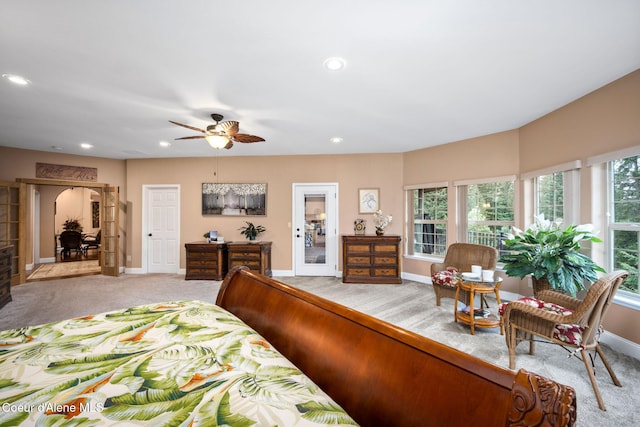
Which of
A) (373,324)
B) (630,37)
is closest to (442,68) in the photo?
(630,37)

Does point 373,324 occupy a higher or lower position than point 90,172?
lower

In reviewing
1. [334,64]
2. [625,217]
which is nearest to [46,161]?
[334,64]

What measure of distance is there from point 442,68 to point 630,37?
1.32 m

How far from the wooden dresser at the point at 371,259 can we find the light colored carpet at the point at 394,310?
0.71ft

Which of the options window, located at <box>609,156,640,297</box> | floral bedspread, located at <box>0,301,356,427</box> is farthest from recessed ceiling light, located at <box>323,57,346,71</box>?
window, located at <box>609,156,640,297</box>

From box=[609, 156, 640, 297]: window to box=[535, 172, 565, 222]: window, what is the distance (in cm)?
59

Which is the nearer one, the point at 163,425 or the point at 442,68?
the point at 163,425

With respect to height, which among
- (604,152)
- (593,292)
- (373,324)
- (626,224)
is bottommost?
(593,292)

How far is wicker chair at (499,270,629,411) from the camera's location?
1878mm

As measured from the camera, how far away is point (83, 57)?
2264 millimetres

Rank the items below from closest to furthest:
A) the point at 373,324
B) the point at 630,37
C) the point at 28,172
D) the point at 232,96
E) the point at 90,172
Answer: the point at 373,324, the point at 630,37, the point at 232,96, the point at 28,172, the point at 90,172

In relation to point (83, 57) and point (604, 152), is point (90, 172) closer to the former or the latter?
point (83, 57)

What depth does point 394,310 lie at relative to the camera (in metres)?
3.62

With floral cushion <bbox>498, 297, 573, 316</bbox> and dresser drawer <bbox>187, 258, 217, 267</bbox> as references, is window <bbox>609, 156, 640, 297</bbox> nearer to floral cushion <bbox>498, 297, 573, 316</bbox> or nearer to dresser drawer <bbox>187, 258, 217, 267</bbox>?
floral cushion <bbox>498, 297, 573, 316</bbox>
